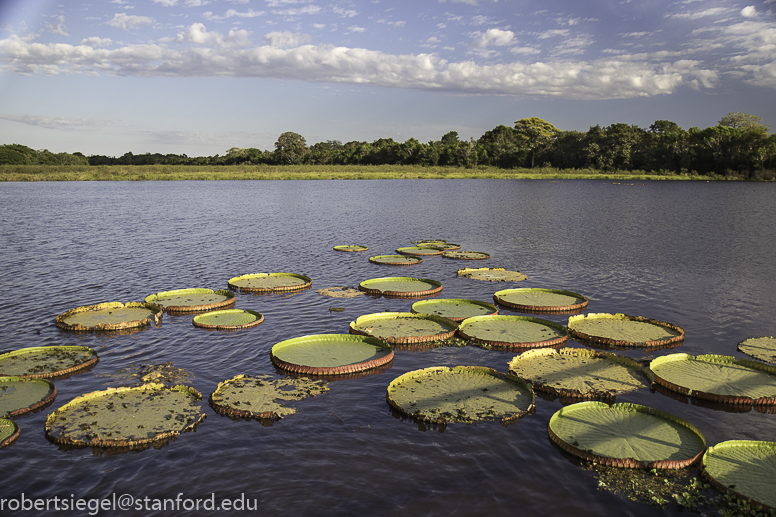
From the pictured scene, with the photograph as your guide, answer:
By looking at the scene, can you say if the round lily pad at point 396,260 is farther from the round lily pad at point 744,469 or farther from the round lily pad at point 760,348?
the round lily pad at point 744,469

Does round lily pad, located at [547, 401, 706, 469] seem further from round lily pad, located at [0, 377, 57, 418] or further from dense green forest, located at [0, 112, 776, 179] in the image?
dense green forest, located at [0, 112, 776, 179]

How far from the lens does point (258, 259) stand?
20.3m

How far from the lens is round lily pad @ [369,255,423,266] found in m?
19.1

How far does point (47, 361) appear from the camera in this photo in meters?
9.42

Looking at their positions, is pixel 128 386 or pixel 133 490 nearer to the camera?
pixel 133 490

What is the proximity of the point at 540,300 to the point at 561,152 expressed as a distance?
89.9 meters

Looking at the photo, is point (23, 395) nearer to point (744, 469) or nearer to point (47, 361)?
point (47, 361)

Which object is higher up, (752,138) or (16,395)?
(752,138)

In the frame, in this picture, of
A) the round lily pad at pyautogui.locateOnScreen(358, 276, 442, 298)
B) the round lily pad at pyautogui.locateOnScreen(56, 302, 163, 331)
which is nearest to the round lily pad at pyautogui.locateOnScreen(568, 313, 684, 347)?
the round lily pad at pyautogui.locateOnScreen(358, 276, 442, 298)

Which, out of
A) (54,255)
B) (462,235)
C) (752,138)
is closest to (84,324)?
(54,255)

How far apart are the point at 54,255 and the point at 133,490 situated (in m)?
18.6

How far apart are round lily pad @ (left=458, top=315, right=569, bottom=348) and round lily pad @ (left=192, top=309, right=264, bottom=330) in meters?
5.07

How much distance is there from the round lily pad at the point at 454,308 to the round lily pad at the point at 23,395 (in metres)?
7.73

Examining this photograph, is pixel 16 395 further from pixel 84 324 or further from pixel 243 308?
pixel 243 308
